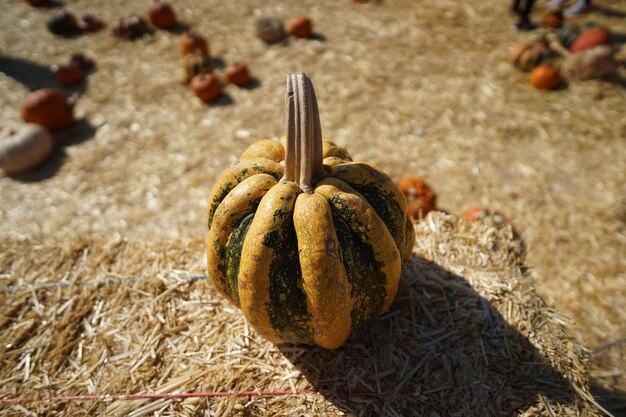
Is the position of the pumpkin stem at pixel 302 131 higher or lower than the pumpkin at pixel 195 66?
higher

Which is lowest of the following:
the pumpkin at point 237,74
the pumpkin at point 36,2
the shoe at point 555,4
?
the pumpkin at point 237,74

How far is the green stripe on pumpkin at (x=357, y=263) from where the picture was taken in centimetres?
208

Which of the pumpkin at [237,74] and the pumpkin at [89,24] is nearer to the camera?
the pumpkin at [237,74]

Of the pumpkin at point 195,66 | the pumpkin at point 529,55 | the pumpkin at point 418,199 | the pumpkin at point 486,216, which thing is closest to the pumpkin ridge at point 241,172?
the pumpkin at point 418,199

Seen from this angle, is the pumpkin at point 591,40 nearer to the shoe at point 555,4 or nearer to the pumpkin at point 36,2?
the shoe at point 555,4

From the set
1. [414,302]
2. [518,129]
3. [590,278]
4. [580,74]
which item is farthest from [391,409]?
[580,74]

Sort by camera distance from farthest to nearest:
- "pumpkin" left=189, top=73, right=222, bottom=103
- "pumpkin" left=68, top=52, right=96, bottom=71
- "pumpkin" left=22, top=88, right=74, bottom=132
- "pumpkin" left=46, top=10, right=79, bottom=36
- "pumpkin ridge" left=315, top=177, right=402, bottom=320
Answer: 1. "pumpkin" left=46, top=10, right=79, bottom=36
2. "pumpkin" left=68, top=52, right=96, bottom=71
3. "pumpkin" left=189, top=73, right=222, bottom=103
4. "pumpkin" left=22, top=88, right=74, bottom=132
5. "pumpkin ridge" left=315, top=177, right=402, bottom=320

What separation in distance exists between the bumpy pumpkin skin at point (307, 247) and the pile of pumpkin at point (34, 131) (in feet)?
14.6

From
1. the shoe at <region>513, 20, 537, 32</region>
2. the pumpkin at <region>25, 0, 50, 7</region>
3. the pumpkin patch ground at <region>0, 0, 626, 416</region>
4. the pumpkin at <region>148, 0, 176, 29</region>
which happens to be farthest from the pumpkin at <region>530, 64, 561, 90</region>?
the pumpkin at <region>25, 0, 50, 7</region>

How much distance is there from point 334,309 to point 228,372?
1.06 meters

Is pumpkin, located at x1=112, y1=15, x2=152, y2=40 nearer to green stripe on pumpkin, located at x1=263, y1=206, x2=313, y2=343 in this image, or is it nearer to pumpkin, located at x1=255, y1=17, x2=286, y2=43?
pumpkin, located at x1=255, y1=17, x2=286, y2=43

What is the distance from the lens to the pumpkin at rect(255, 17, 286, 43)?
7402 mm

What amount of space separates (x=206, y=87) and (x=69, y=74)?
2657mm

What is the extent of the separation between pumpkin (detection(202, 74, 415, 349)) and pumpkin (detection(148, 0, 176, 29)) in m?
7.24
